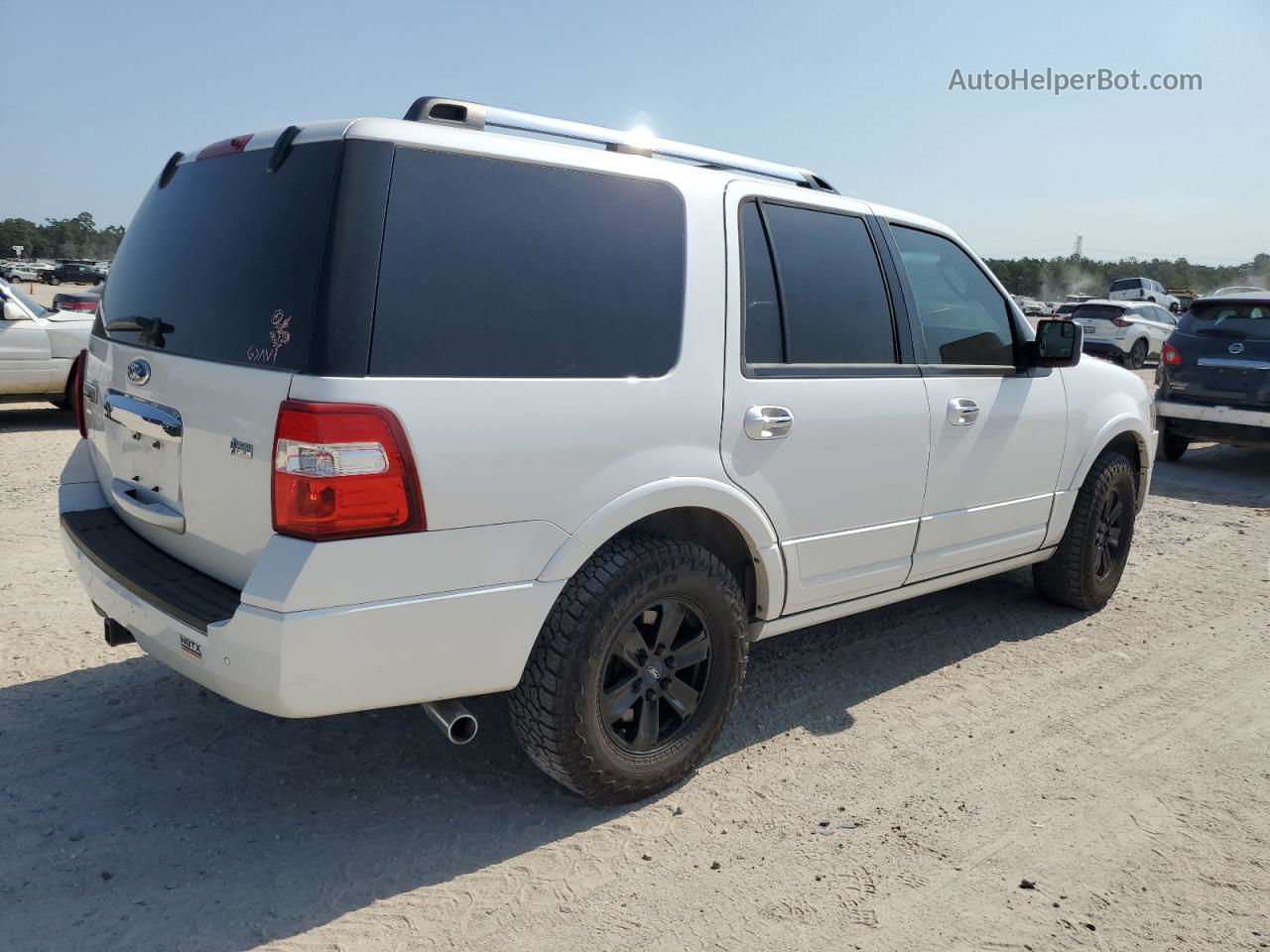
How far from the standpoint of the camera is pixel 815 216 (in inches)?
147

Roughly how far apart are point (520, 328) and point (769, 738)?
1889 mm

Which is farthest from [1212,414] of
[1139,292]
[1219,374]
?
[1139,292]

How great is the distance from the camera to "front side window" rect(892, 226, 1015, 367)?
13.5 ft

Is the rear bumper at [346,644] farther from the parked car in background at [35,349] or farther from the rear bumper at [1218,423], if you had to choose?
the rear bumper at [1218,423]

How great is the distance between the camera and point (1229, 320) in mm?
10047

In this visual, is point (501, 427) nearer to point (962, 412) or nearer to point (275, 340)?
point (275, 340)

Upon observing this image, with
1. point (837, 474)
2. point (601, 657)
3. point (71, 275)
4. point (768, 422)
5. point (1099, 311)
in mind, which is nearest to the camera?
point (601, 657)

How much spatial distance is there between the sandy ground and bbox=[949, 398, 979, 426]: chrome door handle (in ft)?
3.77

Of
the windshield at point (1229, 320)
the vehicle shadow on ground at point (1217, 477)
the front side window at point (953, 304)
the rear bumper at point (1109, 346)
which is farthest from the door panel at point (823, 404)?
the rear bumper at point (1109, 346)

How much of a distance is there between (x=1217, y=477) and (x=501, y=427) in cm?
960

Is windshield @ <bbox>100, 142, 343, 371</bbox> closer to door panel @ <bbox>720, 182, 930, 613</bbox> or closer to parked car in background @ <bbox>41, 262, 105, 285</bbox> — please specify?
door panel @ <bbox>720, 182, 930, 613</bbox>

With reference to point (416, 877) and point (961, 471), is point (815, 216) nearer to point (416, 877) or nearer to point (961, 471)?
point (961, 471)

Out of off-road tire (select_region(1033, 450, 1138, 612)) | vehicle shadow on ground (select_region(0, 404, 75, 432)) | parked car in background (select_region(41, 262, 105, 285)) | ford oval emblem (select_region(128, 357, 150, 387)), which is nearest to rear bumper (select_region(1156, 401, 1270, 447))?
off-road tire (select_region(1033, 450, 1138, 612))

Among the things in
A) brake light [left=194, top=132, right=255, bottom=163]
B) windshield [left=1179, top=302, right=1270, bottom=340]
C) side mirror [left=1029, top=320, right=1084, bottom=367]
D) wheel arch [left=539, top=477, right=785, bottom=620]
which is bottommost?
wheel arch [left=539, top=477, right=785, bottom=620]
